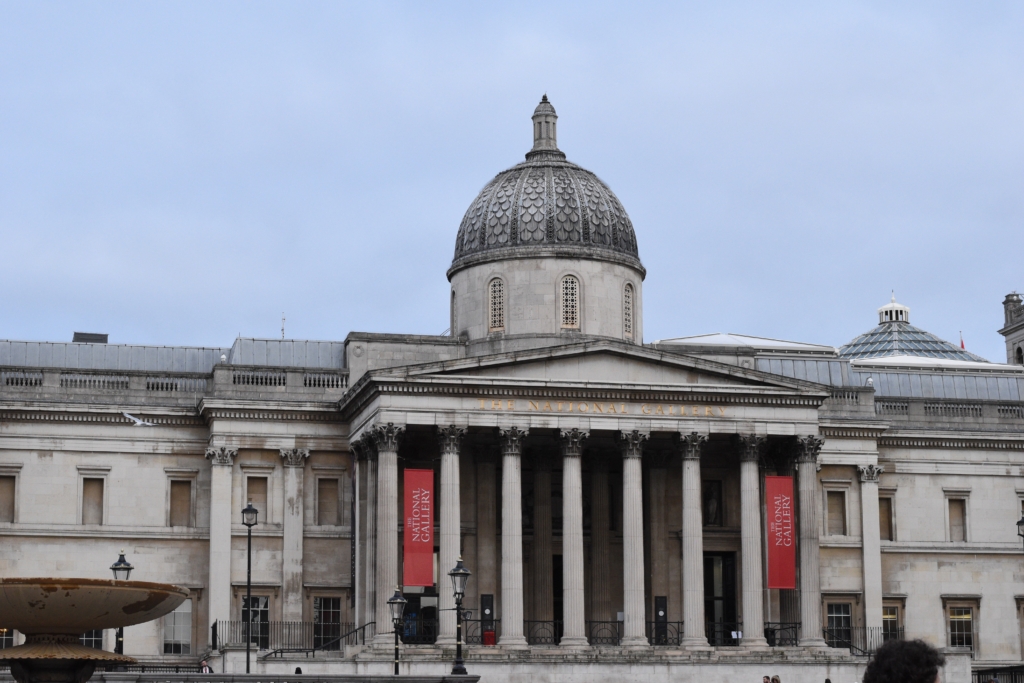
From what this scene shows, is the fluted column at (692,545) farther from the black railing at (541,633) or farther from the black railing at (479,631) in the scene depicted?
the black railing at (479,631)

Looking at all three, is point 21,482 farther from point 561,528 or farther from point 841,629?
point 841,629

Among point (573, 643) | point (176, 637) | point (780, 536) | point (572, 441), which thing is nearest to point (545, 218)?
point (572, 441)

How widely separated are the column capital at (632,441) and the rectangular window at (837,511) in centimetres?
1148

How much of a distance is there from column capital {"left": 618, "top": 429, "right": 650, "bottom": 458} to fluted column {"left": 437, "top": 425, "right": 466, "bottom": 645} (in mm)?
5484

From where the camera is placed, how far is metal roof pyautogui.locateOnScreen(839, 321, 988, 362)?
101m

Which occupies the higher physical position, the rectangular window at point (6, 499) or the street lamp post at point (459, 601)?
the rectangular window at point (6, 499)

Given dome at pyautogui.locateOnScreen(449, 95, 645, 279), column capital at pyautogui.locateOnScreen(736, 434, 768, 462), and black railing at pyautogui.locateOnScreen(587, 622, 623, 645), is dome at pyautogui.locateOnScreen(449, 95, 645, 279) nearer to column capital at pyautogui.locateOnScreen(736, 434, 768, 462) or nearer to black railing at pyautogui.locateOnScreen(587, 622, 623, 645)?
column capital at pyautogui.locateOnScreen(736, 434, 768, 462)

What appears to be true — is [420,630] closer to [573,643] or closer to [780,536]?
[573,643]

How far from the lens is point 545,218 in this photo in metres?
61.8

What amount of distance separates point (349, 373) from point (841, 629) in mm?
21173

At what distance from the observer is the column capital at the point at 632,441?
185 feet

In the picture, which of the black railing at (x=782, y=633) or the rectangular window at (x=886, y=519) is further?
the rectangular window at (x=886, y=519)

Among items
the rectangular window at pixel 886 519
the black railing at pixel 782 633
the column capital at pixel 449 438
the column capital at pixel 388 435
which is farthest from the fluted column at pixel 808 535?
the column capital at pixel 388 435

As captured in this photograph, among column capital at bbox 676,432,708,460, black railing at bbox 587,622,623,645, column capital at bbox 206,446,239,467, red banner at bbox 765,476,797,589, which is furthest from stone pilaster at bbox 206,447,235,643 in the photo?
red banner at bbox 765,476,797,589
